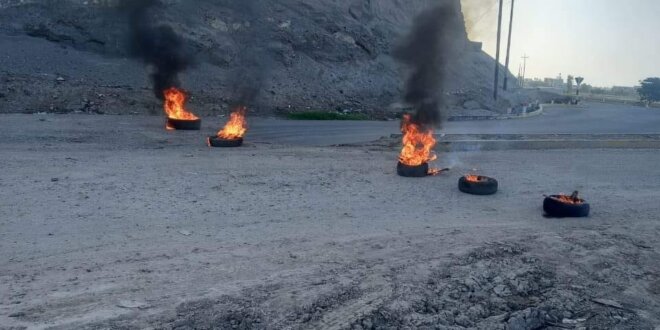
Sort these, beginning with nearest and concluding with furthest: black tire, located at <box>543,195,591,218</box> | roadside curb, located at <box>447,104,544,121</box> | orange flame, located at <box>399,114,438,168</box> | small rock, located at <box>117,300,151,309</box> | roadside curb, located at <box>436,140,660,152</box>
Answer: small rock, located at <box>117,300,151,309</box>, black tire, located at <box>543,195,591,218</box>, orange flame, located at <box>399,114,438,168</box>, roadside curb, located at <box>436,140,660,152</box>, roadside curb, located at <box>447,104,544,121</box>

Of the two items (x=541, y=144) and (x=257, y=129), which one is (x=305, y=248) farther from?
(x=257, y=129)

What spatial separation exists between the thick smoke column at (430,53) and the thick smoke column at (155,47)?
11619mm

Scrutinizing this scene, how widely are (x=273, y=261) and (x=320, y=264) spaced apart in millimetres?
585

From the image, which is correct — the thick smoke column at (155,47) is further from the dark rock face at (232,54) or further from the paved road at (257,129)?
the paved road at (257,129)

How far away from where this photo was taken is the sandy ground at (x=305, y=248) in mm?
5430

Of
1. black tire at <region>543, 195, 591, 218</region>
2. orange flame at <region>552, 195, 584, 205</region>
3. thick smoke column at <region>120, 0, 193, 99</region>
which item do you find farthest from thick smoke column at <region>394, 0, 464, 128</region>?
thick smoke column at <region>120, 0, 193, 99</region>

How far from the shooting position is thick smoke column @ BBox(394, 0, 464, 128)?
14258 mm

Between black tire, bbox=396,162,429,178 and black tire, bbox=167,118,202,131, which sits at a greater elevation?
black tire, bbox=167,118,202,131

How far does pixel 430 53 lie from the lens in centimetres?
1481

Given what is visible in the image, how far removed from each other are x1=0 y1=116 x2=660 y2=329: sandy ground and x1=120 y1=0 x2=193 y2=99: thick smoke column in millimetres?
10478

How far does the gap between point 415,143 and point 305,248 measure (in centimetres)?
691

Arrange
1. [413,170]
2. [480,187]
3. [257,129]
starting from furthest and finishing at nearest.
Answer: [257,129]
[413,170]
[480,187]

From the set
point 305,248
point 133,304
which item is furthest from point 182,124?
point 133,304

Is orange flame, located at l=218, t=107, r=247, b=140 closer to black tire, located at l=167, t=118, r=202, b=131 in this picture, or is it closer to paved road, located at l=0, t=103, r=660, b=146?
paved road, located at l=0, t=103, r=660, b=146
